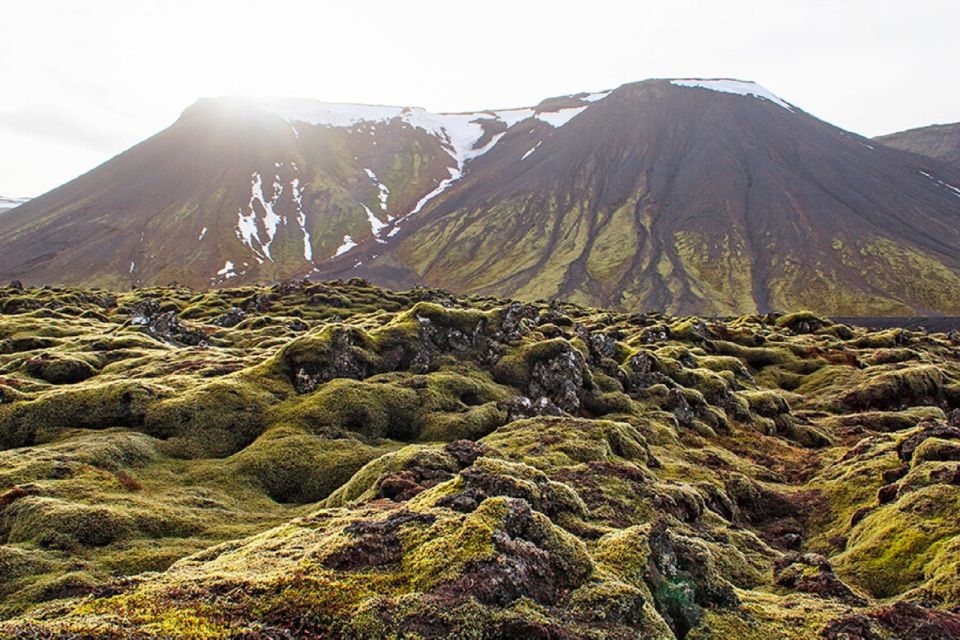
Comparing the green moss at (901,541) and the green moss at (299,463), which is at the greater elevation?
the green moss at (299,463)

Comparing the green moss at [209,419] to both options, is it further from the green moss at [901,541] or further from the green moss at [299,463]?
the green moss at [901,541]

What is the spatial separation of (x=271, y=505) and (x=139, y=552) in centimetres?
471

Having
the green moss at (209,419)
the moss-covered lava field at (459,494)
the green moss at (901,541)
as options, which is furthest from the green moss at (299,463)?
the green moss at (901,541)

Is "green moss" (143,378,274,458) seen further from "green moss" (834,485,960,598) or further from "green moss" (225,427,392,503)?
"green moss" (834,485,960,598)

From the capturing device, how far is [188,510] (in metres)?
16.3

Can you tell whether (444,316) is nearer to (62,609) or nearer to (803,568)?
(803,568)

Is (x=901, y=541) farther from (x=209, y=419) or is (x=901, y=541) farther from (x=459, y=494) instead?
(x=209, y=419)

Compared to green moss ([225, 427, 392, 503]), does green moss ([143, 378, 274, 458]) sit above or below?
above

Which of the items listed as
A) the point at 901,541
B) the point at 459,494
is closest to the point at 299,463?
the point at 459,494

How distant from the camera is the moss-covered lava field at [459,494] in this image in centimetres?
816

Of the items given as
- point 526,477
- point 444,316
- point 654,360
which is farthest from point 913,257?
point 526,477

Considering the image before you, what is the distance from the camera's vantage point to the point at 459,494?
1124 cm

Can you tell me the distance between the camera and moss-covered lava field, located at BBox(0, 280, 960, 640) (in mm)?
8156

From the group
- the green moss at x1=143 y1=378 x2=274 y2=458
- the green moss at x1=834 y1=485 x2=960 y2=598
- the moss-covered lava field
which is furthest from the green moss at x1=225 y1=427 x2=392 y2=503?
the green moss at x1=834 y1=485 x2=960 y2=598
